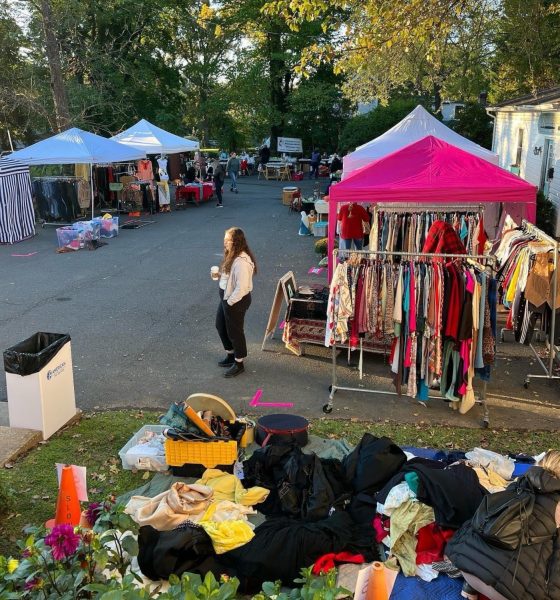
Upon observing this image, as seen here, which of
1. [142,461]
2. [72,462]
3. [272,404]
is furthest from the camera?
[272,404]

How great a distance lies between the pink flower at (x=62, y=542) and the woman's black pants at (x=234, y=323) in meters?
4.74

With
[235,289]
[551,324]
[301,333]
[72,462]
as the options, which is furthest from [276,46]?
[72,462]

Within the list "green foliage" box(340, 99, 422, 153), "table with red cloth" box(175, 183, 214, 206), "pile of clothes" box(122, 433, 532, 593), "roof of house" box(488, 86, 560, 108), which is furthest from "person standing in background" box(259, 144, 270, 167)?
"pile of clothes" box(122, 433, 532, 593)

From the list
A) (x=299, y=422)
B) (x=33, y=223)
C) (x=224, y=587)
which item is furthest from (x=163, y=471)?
(x=33, y=223)

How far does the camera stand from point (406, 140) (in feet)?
44.4

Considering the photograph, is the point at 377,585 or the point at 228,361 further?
the point at 228,361

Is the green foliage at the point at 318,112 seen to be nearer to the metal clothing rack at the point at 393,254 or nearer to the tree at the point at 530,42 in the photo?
the tree at the point at 530,42

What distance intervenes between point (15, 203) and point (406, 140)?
1003 centimetres

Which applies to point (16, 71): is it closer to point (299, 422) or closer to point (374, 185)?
point (374, 185)

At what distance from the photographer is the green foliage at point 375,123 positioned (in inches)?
1250

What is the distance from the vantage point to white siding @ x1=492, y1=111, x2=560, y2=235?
47.6 feet

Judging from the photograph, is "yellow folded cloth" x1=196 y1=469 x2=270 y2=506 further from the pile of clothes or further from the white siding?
the white siding

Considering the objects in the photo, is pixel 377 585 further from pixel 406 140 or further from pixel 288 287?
pixel 406 140

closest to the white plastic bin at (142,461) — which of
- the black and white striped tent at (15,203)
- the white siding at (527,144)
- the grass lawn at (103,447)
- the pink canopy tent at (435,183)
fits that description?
the grass lawn at (103,447)
